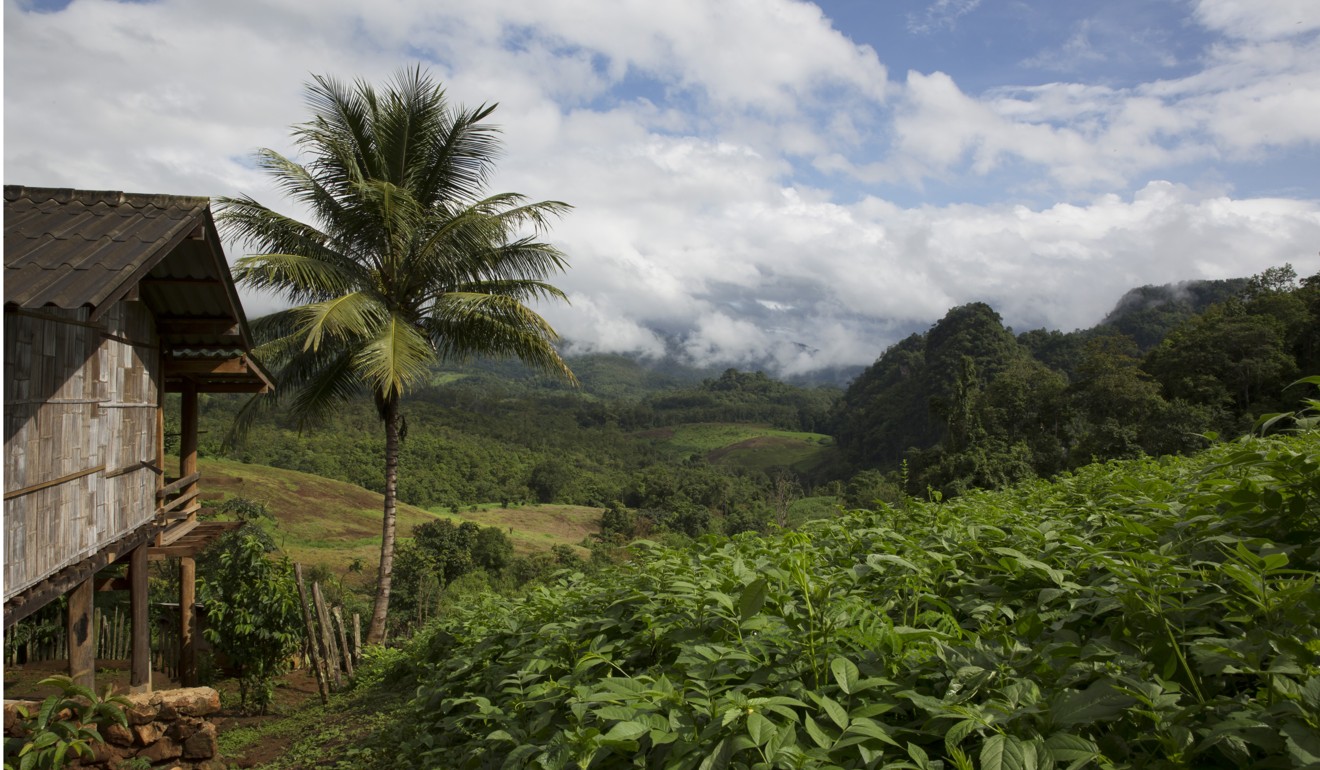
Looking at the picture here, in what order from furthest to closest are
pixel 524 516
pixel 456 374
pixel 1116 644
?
pixel 456 374, pixel 524 516, pixel 1116 644

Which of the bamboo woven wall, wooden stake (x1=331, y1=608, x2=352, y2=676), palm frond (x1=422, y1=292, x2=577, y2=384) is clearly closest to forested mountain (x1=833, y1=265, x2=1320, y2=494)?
palm frond (x1=422, y1=292, x2=577, y2=384)

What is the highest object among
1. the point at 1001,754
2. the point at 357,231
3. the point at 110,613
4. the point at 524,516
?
the point at 357,231

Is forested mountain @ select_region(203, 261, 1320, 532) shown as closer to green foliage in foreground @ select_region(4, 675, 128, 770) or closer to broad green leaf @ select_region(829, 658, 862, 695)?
broad green leaf @ select_region(829, 658, 862, 695)

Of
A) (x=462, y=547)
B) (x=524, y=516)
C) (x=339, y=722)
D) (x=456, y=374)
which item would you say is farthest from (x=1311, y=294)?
(x=456, y=374)

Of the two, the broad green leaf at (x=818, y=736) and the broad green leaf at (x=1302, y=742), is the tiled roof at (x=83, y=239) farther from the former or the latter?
the broad green leaf at (x=1302, y=742)

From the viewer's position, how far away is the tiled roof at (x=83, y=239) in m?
4.21

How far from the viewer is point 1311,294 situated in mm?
28812

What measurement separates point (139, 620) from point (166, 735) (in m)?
1.39

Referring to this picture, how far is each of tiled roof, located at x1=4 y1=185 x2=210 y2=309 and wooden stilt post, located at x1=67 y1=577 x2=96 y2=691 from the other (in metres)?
2.84

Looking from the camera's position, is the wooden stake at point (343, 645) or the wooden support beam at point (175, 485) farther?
the wooden stake at point (343, 645)

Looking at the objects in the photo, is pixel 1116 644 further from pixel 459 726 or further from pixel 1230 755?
pixel 459 726

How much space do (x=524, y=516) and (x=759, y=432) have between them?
52.2 meters

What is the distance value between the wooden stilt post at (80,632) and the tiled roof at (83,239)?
284 cm

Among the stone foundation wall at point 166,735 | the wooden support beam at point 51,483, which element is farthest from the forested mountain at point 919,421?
the stone foundation wall at point 166,735
